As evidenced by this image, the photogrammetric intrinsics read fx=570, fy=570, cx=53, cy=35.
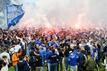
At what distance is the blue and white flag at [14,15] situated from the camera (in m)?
19.9

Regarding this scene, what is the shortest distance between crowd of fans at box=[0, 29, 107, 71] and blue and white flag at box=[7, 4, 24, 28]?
0.36m

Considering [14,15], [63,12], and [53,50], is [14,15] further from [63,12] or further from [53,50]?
[53,50]

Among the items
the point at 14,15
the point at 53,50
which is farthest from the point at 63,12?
the point at 53,50

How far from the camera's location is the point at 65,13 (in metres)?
20.7

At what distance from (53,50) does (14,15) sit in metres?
2.48

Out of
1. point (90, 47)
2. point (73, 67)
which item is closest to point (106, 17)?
point (90, 47)

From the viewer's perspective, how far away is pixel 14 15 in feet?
66.7

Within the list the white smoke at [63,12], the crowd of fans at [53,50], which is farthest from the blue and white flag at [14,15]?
the crowd of fans at [53,50]

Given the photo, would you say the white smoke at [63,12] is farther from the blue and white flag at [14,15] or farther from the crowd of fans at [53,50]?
the crowd of fans at [53,50]

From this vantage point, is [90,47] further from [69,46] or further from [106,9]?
[106,9]

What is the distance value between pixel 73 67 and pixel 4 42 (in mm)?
2707

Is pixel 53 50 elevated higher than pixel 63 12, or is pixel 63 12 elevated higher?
pixel 63 12

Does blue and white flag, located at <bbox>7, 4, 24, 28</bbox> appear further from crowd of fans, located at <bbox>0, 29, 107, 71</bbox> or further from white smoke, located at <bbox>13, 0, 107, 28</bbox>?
crowd of fans, located at <bbox>0, 29, 107, 71</bbox>

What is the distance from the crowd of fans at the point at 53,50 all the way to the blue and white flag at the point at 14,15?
36cm
